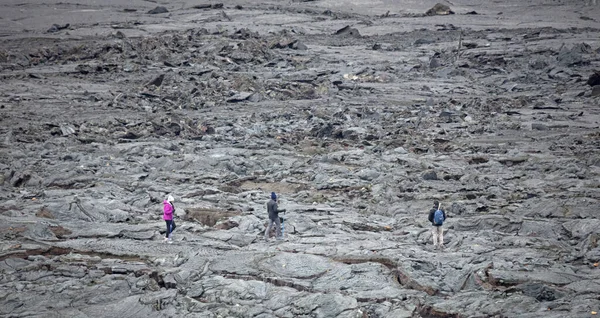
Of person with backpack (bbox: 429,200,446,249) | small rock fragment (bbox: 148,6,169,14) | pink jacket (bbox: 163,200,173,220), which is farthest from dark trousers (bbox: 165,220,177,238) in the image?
small rock fragment (bbox: 148,6,169,14)

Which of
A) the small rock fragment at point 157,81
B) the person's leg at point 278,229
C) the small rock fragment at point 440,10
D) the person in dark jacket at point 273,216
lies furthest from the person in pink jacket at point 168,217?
the small rock fragment at point 440,10

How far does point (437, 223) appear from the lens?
14.3 metres

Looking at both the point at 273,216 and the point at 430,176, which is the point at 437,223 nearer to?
the point at 273,216

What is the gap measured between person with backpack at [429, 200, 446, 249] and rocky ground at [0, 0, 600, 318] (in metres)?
0.21

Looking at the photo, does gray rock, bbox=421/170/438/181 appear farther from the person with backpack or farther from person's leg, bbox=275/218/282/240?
person's leg, bbox=275/218/282/240

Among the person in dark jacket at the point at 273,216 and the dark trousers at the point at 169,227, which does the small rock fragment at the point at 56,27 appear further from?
the person in dark jacket at the point at 273,216

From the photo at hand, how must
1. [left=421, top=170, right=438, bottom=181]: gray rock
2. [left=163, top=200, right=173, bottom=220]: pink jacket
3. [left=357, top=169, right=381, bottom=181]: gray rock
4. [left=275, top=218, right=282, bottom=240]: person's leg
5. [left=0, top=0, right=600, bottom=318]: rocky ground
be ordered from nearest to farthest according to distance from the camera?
[left=0, top=0, right=600, bottom=318]: rocky ground, [left=163, top=200, right=173, bottom=220]: pink jacket, [left=275, top=218, right=282, bottom=240]: person's leg, [left=421, top=170, right=438, bottom=181]: gray rock, [left=357, top=169, right=381, bottom=181]: gray rock

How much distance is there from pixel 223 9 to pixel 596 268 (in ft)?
162

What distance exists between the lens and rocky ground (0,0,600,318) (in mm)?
12484

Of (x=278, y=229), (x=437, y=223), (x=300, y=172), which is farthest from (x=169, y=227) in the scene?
(x=300, y=172)

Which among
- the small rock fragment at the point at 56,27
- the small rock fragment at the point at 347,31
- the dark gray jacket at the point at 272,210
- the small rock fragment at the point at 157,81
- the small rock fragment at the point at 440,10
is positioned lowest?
the small rock fragment at the point at 157,81

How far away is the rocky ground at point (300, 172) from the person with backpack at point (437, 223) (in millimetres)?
215

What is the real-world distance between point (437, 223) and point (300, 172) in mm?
7537

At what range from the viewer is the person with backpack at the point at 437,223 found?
14219 mm
